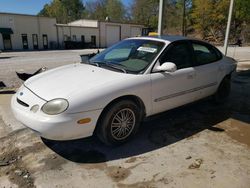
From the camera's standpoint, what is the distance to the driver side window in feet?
13.4

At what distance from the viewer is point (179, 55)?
4320 millimetres

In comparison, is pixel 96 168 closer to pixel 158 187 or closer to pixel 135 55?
pixel 158 187

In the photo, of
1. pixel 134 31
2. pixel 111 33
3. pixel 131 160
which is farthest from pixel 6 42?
pixel 131 160

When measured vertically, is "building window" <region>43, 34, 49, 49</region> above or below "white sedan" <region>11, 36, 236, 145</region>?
below

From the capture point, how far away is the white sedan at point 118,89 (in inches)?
121

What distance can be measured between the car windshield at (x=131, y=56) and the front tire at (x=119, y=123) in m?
0.57

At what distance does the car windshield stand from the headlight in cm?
109

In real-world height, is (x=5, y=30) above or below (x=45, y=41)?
above

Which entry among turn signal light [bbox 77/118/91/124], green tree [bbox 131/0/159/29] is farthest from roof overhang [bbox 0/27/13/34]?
green tree [bbox 131/0/159/29]

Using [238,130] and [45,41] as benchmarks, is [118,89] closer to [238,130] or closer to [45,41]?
[238,130]

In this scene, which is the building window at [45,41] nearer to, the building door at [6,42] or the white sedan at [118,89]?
the building door at [6,42]

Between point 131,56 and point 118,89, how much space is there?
40.0 inches

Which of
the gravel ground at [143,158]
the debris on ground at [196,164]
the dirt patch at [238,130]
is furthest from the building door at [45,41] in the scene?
the debris on ground at [196,164]

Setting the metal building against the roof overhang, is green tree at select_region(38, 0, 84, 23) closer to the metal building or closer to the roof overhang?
the metal building
